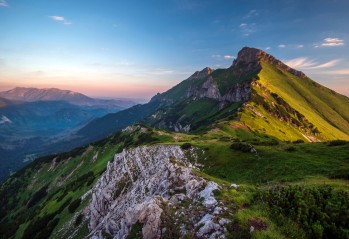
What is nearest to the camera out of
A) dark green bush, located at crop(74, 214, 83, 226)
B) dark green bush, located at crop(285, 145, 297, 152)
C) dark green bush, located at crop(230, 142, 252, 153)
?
dark green bush, located at crop(285, 145, 297, 152)

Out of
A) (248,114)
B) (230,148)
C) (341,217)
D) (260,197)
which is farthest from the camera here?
(248,114)

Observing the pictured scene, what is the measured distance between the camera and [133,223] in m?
24.5

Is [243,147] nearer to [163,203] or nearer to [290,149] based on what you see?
[290,149]

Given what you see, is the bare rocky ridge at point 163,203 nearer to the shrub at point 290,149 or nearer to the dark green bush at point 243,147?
the dark green bush at point 243,147

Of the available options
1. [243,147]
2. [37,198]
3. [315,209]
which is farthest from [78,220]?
[37,198]

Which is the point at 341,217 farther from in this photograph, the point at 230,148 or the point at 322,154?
the point at 230,148

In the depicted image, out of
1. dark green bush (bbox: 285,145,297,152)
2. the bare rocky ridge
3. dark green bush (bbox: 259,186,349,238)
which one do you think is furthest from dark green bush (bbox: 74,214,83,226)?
dark green bush (bbox: 259,186,349,238)

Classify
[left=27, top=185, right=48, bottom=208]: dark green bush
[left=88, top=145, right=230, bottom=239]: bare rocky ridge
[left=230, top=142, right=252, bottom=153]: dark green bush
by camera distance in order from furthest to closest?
[left=27, top=185, right=48, bottom=208]: dark green bush → [left=230, top=142, right=252, bottom=153]: dark green bush → [left=88, top=145, right=230, bottom=239]: bare rocky ridge

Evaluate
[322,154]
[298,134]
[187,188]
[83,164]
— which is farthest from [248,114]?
[187,188]

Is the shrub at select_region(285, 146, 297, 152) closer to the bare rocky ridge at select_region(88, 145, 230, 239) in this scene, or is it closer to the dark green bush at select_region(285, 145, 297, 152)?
the dark green bush at select_region(285, 145, 297, 152)

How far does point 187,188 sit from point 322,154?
28745 mm

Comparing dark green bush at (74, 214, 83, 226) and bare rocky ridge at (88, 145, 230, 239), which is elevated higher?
bare rocky ridge at (88, 145, 230, 239)

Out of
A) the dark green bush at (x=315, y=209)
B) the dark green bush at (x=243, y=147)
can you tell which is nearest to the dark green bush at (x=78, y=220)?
the dark green bush at (x=243, y=147)

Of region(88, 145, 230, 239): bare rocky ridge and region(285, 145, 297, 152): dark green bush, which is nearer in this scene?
region(88, 145, 230, 239): bare rocky ridge
